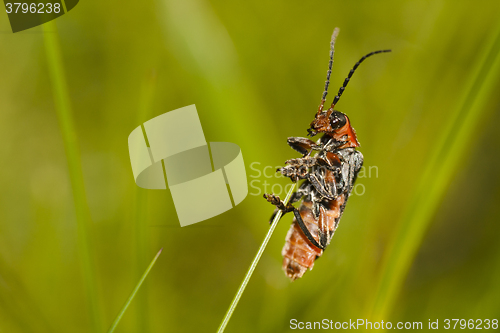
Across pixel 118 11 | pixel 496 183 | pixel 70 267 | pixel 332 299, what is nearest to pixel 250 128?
pixel 332 299

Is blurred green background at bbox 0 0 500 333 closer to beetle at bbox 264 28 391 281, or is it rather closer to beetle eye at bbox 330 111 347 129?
beetle at bbox 264 28 391 281

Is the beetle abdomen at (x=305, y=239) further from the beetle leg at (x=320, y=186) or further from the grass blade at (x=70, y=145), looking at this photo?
the grass blade at (x=70, y=145)

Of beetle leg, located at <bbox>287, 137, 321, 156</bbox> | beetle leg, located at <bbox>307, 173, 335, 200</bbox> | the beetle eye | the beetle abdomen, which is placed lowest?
the beetle abdomen

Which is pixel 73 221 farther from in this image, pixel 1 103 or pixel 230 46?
pixel 230 46

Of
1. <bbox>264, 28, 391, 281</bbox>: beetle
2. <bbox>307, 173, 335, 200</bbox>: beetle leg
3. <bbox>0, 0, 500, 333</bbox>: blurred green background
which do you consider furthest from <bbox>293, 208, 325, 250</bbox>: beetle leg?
<bbox>0, 0, 500, 333</bbox>: blurred green background

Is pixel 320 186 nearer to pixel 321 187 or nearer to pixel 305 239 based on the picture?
pixel 321 187
